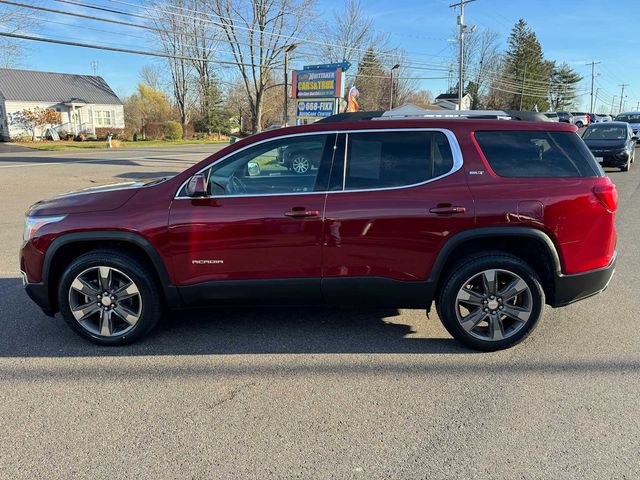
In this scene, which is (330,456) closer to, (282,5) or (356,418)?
(356,418)

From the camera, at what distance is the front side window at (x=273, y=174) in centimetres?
384

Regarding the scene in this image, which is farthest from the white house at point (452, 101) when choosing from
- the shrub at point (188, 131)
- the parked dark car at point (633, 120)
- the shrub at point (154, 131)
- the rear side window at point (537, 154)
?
the rear side window at point (537, 154)

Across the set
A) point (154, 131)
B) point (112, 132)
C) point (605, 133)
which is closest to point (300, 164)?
point (605, 133)

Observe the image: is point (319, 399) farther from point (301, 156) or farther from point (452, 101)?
point (452, 101)

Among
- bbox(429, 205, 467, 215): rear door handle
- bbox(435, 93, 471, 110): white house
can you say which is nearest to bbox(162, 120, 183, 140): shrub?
bbox(435, 93, 471, 110): white house

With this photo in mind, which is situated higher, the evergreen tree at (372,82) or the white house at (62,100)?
the evergreen tree at (372,82)

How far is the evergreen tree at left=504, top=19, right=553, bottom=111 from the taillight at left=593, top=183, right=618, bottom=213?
79.8 metres

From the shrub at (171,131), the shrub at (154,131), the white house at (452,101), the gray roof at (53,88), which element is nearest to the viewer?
the gray roof at (53,88)

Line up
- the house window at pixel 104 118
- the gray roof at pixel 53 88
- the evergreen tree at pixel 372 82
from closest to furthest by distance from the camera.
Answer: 1. the gray roof at pixel 53 88
2. the house window at pixel 104 118
3. the evergreen tree at pixel 372 82

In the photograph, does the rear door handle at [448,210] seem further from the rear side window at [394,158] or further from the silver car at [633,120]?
the silver car at [633,120]

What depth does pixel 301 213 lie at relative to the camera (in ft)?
12.1

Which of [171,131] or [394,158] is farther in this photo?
[171,131]

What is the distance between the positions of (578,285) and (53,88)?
55.5m

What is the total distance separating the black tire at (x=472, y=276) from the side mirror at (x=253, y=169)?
173 cm
